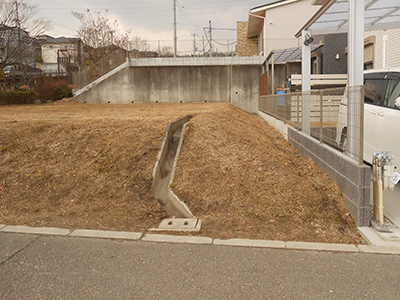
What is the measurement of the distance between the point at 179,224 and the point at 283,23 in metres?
20.4

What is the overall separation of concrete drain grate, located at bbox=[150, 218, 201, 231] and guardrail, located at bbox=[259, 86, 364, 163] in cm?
204

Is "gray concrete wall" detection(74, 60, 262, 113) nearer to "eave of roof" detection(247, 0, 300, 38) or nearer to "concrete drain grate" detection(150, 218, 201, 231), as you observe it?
"eave of roof" detection(247, 0, 300, 38)

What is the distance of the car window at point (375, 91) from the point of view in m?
5.26

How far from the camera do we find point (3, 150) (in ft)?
19.0

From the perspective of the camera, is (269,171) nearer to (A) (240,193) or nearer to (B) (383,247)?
(A) (240,193)

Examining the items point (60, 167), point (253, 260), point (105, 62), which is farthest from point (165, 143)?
point (105, 62)

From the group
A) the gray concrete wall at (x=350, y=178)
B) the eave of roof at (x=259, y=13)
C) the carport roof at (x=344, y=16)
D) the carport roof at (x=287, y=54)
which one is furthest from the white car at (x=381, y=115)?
the eave of roof at (x=259, y=13)

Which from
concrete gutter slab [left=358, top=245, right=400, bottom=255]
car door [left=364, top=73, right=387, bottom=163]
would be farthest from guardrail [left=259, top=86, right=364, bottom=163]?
concrete gutter slab [left=358, top=245, right=400, bottom=255]

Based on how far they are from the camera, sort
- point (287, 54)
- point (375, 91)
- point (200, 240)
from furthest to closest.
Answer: point (287, 54) → point (375, 91) → point (200, 240)

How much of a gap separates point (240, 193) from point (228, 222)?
668 millimetres

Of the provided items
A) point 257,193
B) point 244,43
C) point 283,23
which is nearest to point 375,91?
point 257,193

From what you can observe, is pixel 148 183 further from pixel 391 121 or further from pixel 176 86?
pixel 176 86

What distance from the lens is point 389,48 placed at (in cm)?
1166

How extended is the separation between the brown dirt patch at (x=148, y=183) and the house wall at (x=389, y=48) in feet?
24.5
